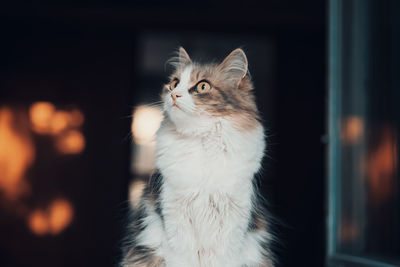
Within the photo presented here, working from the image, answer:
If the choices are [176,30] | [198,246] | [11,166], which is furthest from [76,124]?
[198,246]

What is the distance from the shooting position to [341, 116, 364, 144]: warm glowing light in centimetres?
172

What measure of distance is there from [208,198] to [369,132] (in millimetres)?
1071

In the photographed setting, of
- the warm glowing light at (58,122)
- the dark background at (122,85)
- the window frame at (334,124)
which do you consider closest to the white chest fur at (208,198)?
the window frame at (334,124)

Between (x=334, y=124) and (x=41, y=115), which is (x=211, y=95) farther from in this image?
(x=41, y=115)

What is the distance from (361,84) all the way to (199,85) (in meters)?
1.03

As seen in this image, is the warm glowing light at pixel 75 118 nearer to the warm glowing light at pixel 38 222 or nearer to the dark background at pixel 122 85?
the dark background at pixel 122 85

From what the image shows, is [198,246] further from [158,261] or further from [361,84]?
[361,84]

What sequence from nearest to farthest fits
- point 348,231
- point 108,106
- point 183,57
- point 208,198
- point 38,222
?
point 208,198
point 183,57
point 348,231
point 38,222
point 108,106

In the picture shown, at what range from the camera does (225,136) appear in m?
0.96

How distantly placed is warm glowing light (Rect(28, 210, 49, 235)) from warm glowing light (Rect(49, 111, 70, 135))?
62 cm

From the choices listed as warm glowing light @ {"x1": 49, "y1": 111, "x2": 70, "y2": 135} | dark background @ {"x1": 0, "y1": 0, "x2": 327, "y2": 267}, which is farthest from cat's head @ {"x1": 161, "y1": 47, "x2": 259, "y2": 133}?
warm glowing light @ {"x1": 49, "y1": 111, "x2": 70, "y2": 135}

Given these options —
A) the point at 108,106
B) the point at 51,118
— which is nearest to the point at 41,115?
the point at 51,118

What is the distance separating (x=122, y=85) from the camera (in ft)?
Answer: 11.5

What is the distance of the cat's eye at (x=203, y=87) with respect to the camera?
3.14 ft
